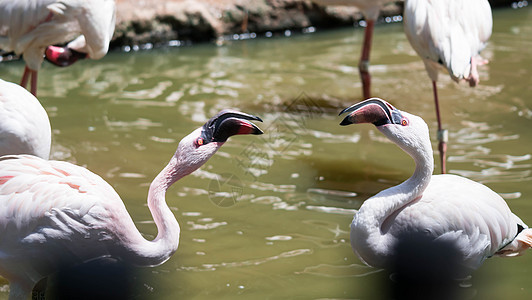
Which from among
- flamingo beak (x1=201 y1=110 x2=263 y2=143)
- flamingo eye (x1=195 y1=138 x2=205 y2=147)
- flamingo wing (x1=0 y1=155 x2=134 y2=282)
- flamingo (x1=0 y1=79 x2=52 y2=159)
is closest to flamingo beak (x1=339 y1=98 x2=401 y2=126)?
flamingo beak (x1=201 y1=110 x2=263 y2=143)

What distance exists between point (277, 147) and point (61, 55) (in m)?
1.50

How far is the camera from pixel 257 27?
8.52m

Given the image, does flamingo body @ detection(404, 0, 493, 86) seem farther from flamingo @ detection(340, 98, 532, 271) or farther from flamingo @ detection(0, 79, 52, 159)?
flamingo @ detection(0, 79, 52, 159)

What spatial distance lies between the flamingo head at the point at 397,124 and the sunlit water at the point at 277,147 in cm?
63

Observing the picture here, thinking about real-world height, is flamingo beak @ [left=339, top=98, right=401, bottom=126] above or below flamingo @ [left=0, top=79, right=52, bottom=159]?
above

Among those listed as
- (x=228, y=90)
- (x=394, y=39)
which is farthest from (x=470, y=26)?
(x=394, y=39)

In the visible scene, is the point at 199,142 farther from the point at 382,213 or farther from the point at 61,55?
the point at 61,55

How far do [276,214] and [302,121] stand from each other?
5.37 ft

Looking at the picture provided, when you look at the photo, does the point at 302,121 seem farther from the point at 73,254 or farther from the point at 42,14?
the point at 73,254

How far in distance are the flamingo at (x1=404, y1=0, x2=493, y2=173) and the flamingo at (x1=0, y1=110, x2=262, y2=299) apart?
1743 mm

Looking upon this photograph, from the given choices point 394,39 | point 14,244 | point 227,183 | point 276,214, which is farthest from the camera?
point 394,39

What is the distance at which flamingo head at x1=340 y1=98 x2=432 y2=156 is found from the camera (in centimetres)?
280

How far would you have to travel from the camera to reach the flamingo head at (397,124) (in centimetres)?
280

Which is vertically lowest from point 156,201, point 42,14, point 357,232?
point 357,232
